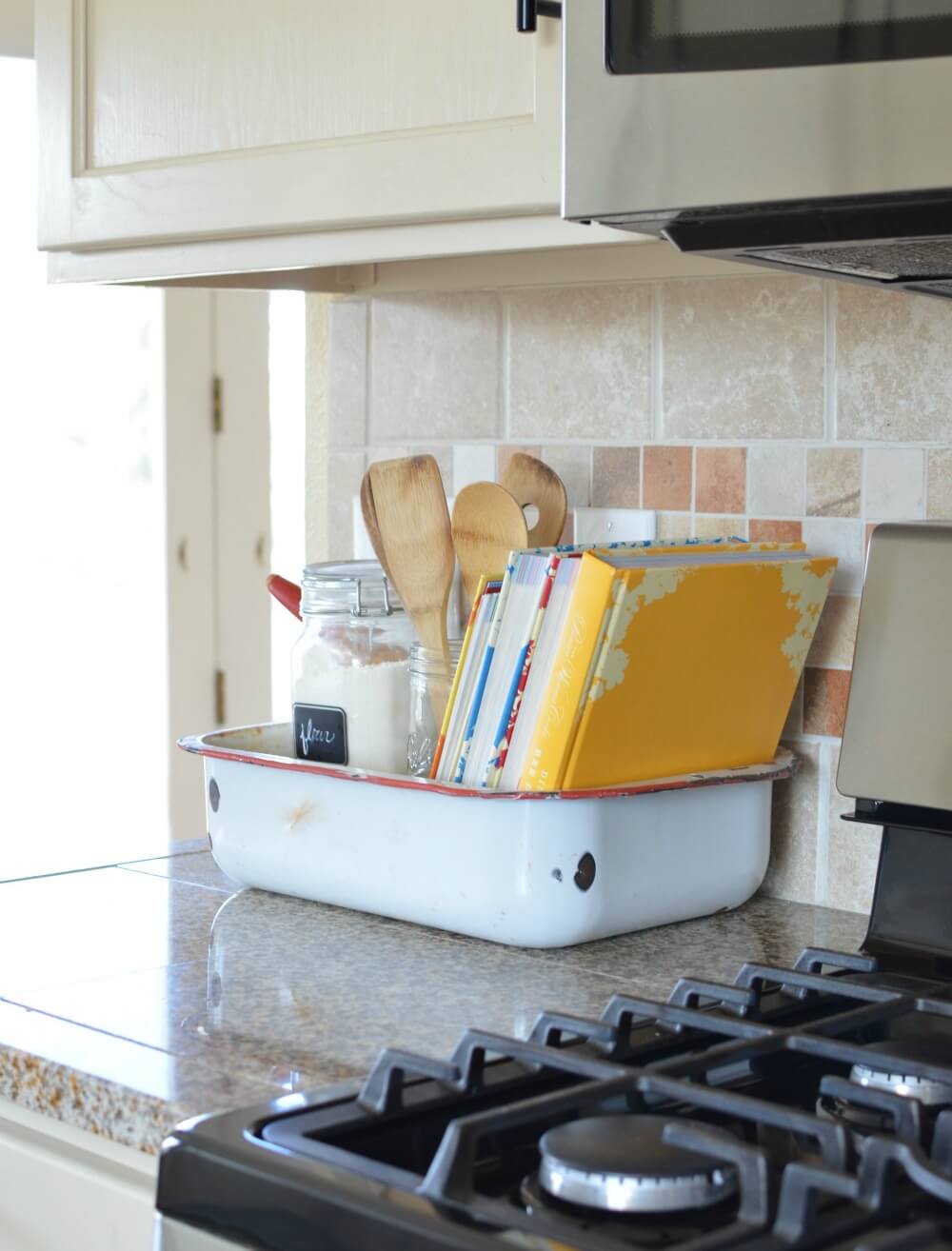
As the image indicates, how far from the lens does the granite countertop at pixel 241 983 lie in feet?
3.03

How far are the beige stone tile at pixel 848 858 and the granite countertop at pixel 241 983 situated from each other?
0.05ft

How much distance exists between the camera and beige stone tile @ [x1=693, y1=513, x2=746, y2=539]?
1.39 meters

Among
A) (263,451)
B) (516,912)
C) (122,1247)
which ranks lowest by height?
(122,1247)

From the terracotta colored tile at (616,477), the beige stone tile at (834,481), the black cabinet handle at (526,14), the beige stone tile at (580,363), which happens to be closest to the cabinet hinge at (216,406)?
the beige stone tile at (580,363)

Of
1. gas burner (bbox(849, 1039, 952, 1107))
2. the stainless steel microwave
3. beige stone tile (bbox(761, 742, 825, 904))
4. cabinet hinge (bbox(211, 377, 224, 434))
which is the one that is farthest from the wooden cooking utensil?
cabinet hinge (bbox(211, 377, 224, 434))

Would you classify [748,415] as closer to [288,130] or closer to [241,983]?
[288,130]

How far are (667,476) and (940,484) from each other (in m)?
0.26

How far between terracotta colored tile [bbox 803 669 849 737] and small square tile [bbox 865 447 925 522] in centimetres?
13

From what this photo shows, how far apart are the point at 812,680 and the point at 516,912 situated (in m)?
0.34

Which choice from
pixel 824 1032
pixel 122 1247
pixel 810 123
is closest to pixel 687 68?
pixel 810 123

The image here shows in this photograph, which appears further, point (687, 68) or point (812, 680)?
point (812, 680)

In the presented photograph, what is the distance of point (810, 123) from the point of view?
841 millimetres

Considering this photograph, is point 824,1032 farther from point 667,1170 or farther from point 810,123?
point 810,123

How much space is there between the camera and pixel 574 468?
4.97 feet
